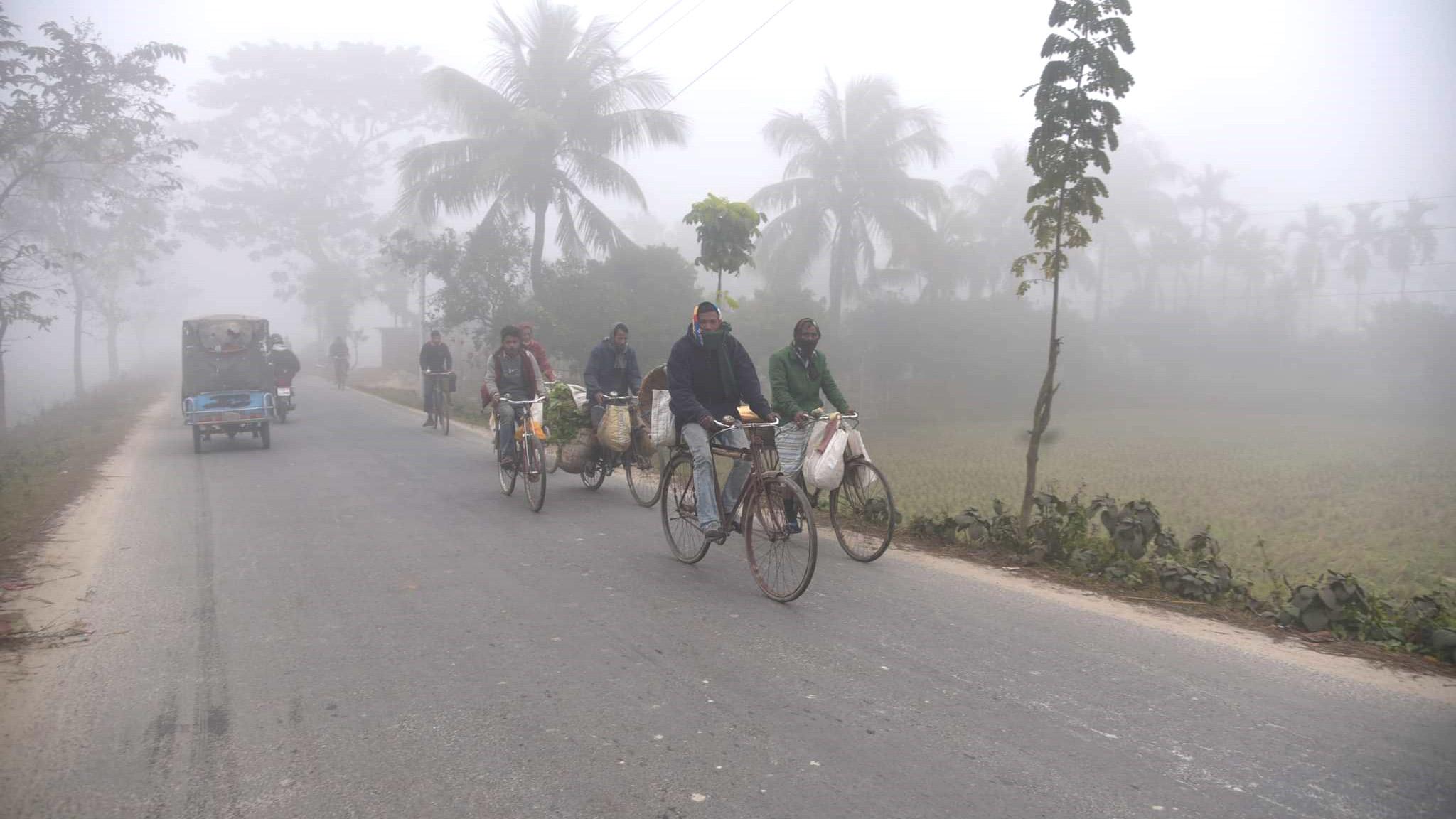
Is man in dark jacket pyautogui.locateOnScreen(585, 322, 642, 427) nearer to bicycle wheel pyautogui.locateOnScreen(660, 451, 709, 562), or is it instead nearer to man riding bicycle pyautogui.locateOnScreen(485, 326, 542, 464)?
man riding bicycle pyautogui.locateOnScreen(485, 326, 542, 464)

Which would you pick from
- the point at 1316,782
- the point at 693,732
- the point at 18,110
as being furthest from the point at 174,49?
the point at 1316,782

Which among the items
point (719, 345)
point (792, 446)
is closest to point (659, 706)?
point (719, 345)

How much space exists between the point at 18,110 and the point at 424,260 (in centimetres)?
959

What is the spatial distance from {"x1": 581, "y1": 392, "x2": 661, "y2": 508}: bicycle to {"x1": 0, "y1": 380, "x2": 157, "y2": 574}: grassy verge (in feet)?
16.6

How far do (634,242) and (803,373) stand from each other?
34.0 m

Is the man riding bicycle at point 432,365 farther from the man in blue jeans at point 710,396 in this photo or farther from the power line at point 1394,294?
the power line at point 1394,294

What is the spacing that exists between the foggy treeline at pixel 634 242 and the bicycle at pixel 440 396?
4887mm

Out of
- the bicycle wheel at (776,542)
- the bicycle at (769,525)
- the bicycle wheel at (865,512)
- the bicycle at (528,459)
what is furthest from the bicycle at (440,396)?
the bicycle wheel at (776,542)

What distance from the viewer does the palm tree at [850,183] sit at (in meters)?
31.7

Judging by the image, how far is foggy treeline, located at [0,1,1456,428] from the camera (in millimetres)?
23172

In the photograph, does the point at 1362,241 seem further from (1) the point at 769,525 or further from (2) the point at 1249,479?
(1) the point at 769,525

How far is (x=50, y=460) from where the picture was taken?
14125 mm

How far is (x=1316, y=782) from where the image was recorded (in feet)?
11.4

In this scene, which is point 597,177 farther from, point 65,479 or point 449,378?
point 65,479
